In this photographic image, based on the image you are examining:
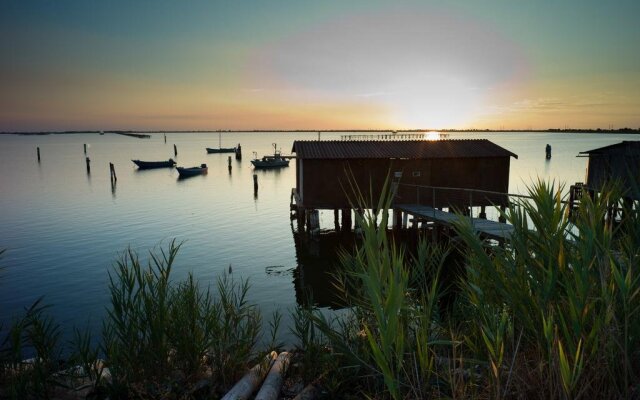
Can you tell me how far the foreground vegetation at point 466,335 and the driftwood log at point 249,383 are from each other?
0.28m

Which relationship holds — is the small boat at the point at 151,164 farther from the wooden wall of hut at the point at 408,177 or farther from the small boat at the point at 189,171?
the wooden wall of hut at the point at 408,177

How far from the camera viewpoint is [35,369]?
17.1 feet

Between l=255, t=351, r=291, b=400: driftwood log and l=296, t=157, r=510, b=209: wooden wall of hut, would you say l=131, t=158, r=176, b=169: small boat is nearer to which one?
l=296, t=157, r=510, b=209: wooden wall of hut

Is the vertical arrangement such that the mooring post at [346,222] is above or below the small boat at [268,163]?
below

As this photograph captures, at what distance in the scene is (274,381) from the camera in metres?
5.78

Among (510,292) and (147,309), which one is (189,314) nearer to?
(147,309)

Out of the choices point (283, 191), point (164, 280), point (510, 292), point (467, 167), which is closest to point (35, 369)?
point (164, 280)

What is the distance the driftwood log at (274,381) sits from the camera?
17.7 ft

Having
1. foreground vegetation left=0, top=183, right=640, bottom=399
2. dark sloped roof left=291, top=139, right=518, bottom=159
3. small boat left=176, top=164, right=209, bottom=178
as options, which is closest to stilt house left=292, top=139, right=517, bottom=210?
dark sloped roof left=291, top=139, right=518, bottom=159

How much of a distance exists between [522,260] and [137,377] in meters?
5.42

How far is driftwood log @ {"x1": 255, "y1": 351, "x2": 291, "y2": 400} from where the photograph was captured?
17.7 feet

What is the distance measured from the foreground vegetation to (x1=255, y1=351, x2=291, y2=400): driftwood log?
0.23 m

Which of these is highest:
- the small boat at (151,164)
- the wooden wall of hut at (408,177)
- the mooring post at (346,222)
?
the wooden wall of hut at (408,177)

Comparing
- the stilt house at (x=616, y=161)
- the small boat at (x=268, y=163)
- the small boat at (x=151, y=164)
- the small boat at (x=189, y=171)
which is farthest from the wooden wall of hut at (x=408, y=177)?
the small boat at (x=151, y=164)
